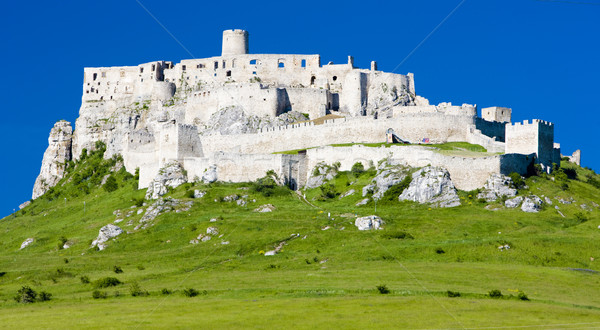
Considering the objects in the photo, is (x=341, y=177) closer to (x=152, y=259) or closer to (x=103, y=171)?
(x=152, y=259)

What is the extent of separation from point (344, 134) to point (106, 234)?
100 feet

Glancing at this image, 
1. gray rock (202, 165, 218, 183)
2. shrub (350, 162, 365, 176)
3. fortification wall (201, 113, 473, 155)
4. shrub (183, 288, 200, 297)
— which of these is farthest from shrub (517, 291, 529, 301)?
gray rock (202, 165, 218, 183)

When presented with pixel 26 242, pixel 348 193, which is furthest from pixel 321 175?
pixel 26 242

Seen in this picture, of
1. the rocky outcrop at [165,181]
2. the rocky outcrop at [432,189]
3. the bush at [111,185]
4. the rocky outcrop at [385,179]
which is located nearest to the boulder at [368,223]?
the rocky outcrop at [432,189]

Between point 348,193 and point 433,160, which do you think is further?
point 348,193

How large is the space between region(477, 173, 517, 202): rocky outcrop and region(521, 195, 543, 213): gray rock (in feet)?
5.12

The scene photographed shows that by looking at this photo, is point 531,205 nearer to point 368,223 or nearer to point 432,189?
point 432,189

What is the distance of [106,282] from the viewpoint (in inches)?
2309

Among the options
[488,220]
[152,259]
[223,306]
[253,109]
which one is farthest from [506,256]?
[253,109]

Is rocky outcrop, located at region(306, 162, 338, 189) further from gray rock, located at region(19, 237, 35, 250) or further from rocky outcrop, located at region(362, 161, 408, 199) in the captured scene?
gray rock, located at region(19, 237, 35, 250)

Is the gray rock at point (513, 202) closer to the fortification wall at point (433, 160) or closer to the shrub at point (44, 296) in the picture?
the fortification wall at point (433, 160)

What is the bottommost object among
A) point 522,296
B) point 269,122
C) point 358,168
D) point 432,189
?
point 522,296

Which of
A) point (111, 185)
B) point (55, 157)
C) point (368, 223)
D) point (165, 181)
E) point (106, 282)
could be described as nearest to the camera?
point (106, 282)

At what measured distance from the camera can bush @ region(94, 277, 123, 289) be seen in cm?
5834
